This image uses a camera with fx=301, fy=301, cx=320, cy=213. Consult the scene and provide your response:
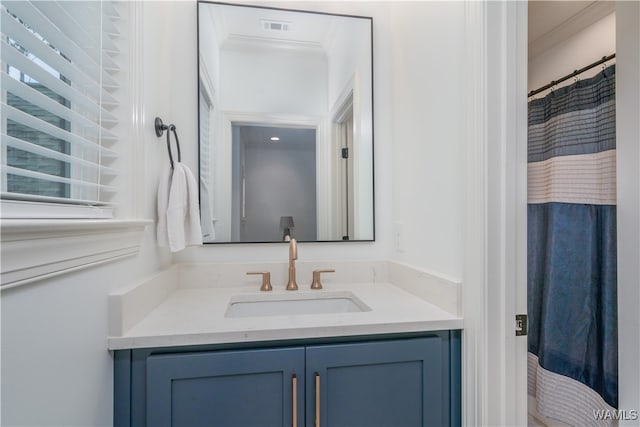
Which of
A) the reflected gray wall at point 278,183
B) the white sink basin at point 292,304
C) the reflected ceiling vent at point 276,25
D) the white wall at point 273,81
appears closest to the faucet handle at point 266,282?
the white sink basin at point 292,304

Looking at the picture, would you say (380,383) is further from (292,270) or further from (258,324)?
(292,270)

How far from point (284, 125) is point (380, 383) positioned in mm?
1142

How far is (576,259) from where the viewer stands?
1543 millimetres

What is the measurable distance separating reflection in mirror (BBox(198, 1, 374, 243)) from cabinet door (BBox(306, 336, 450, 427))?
65 centimetres

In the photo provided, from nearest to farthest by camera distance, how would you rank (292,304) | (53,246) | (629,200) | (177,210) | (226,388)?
(53,246) < (226,388) < (629,200) < (177,210) < (292,304)

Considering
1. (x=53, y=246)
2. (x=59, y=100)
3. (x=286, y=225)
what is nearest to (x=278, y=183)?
(x=286, y=225)

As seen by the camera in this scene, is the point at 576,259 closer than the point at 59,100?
No

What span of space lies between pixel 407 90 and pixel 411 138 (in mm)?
230

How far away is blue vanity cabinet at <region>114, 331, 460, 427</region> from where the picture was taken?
0.81 metres

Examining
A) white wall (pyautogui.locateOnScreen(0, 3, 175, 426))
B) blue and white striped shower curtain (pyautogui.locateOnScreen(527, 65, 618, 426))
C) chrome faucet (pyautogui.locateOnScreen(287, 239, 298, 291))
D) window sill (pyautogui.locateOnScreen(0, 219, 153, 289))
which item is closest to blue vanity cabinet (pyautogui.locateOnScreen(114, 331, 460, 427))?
white wall (pyautogui.locateOnScreen(0, 3, 175, 426))

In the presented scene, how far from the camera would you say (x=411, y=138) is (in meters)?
1.31

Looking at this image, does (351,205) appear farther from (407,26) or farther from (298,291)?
(407,26)

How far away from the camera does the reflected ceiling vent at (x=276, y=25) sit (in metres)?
1.45

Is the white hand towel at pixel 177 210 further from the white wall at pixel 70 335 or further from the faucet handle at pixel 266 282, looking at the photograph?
the faucet handle at pixel 266 282
